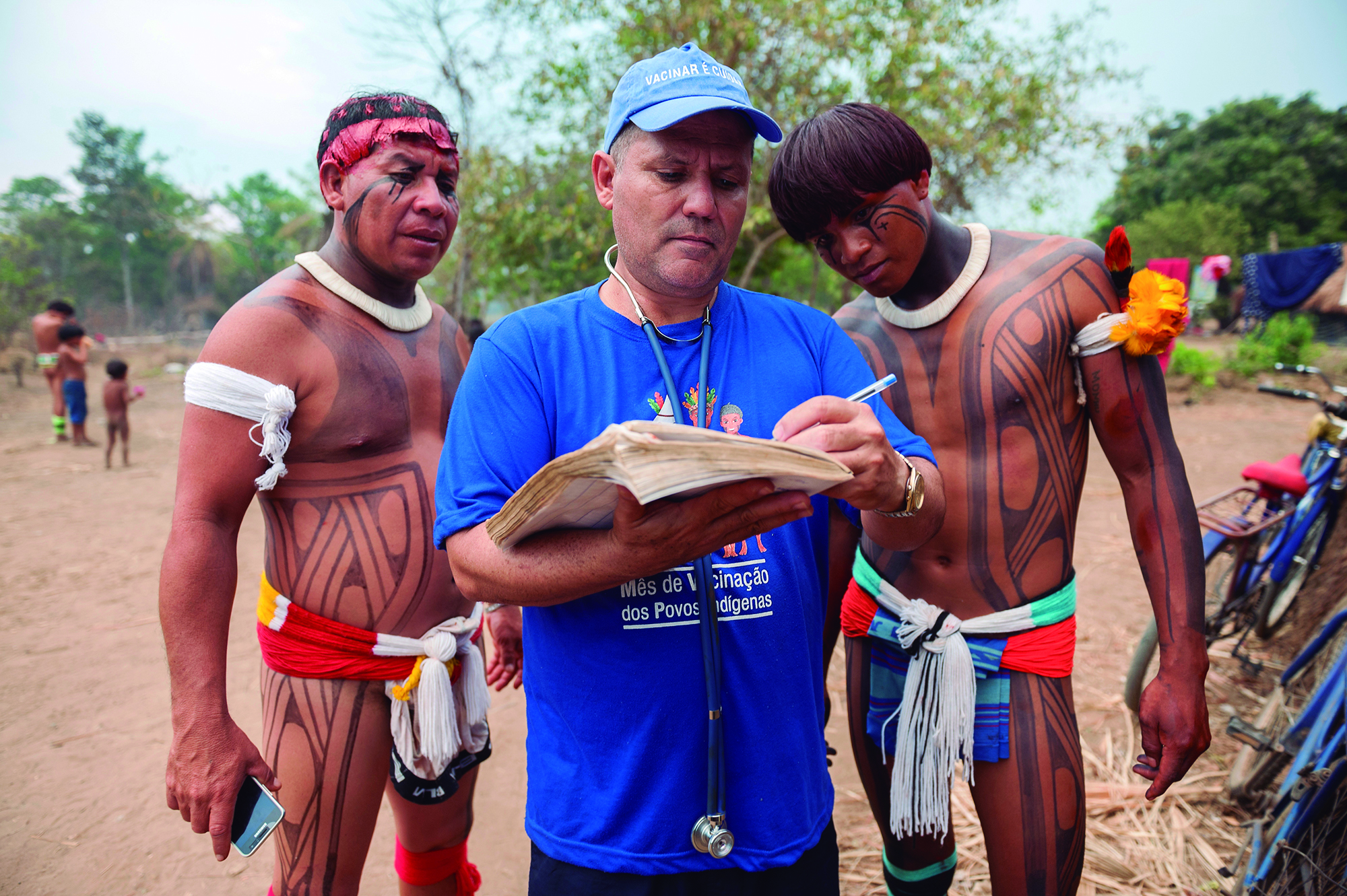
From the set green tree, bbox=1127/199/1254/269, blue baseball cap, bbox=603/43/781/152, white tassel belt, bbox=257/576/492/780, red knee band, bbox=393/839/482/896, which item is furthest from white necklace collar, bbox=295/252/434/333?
green tree, bbox=1127/199/1254/269

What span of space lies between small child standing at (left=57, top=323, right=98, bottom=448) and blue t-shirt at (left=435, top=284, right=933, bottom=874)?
43.0ft

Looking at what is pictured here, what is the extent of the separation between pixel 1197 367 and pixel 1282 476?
42.9 ft

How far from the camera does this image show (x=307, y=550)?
79.0 inches

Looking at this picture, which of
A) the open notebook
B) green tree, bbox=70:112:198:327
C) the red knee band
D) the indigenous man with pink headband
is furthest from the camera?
green tree, bbox=70:112:198:327

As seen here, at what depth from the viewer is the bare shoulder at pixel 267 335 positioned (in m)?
1.86

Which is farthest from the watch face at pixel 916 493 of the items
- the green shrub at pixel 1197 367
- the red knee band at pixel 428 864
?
the green shrub at pixel 1197 367

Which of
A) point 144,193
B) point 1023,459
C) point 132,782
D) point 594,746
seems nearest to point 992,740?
point 1023,459

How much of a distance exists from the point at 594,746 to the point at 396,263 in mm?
1554

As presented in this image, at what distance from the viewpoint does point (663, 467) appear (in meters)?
0.85

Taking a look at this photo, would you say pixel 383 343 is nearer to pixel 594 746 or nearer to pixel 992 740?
pixel 594 746

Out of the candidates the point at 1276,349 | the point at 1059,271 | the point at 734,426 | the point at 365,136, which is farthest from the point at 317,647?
the point at 1276,349

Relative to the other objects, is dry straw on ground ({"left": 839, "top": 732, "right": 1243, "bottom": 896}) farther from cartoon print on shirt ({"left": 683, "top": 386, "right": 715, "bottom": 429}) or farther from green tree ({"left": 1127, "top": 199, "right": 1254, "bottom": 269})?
green tree ({"left": 1127, "top": 199, "right": 1254, "bottom": 269})

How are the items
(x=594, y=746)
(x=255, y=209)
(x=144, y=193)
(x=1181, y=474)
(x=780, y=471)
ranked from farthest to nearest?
(x=255, y=209) → (x=144, y=193) → (x=1181, y=474) → (x=594, y=746) → (x=780, y=471)

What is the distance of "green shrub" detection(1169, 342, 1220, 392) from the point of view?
14570mm
